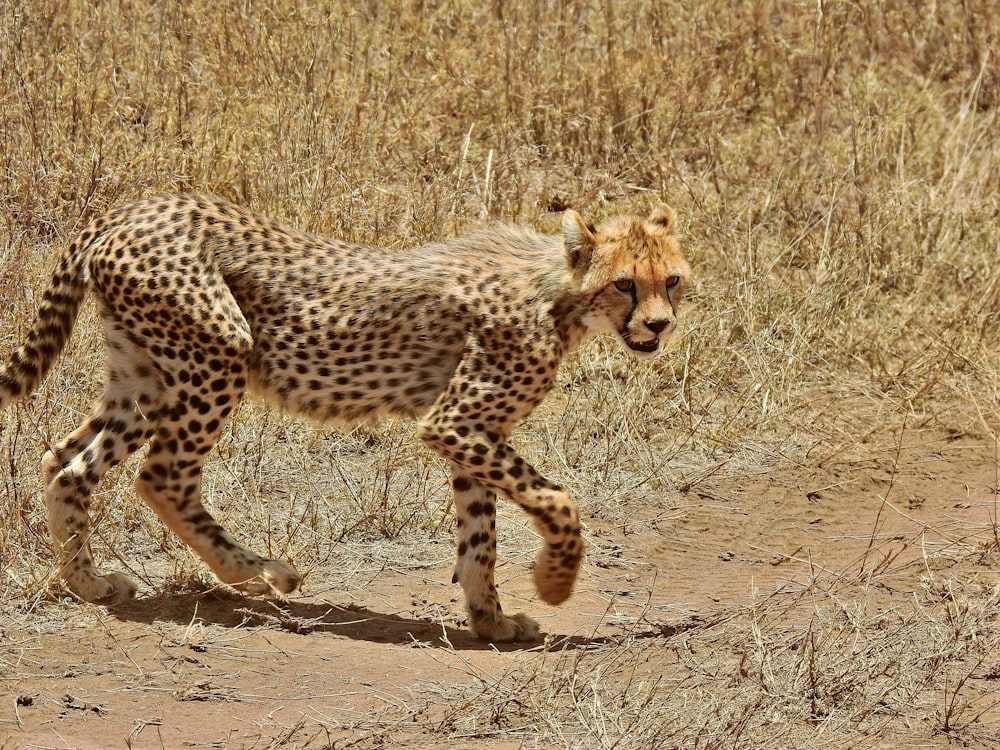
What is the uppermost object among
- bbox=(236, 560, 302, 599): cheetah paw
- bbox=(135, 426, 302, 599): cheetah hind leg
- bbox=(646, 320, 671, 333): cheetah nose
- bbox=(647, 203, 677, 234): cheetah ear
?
bbox=(647, 203, 677, 234): cheetah ear

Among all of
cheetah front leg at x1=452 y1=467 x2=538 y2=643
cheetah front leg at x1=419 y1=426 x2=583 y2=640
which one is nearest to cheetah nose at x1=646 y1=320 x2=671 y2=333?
cheetah front leg at x1=419 y1=426 x2=583 y2=640

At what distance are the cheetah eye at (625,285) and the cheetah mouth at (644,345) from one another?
0.47 feet

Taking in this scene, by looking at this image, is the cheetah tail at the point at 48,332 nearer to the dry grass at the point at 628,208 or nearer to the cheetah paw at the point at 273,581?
the dry grass at the point at 628,208

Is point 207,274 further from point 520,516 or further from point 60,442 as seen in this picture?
point 520,516

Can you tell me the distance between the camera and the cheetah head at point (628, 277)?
4828 millimetres

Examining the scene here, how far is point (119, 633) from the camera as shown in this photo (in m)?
4.66

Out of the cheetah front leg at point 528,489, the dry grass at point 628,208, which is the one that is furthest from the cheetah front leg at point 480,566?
the dry grass at point 628,208

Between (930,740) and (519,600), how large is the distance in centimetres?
174

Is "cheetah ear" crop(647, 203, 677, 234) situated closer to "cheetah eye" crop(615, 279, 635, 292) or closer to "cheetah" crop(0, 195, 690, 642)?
"cheetah" crop(0, 195, 690, 642)

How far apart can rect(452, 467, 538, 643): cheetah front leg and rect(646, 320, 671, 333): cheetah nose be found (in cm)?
80

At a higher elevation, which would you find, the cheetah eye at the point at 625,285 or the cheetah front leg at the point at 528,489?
the cheetah eye at the point at 625,285

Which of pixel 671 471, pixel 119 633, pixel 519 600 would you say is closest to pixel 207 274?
pixel 119 633

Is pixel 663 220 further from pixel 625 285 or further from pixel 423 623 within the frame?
pixel 423 623

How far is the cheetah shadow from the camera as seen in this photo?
4.87 metres
